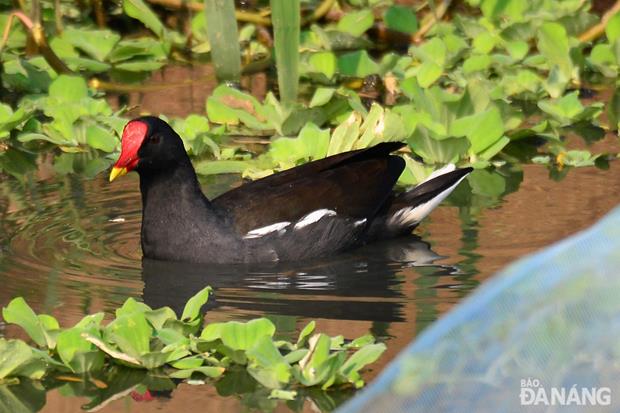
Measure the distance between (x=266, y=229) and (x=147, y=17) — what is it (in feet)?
Result: 9.27

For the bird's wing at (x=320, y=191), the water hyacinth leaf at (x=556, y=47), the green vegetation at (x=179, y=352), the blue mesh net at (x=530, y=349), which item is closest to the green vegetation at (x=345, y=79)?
the water hyacinth leaf at (x=556, y=47)

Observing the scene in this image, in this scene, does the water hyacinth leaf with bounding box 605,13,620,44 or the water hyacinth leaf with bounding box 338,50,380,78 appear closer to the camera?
the water hyacinth leaf with bounding box 338,50,380,78

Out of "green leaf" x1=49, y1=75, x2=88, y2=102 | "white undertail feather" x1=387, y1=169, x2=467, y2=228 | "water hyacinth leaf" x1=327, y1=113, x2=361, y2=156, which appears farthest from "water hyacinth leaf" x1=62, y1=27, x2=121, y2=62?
"white undertail feather" x1=387, y1=169, x2=467, y2=228

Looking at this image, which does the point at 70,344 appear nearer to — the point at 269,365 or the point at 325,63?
the point at 269,365

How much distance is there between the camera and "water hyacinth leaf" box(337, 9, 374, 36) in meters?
8.48

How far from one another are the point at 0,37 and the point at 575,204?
3.39m

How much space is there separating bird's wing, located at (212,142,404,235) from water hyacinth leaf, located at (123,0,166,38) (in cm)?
244

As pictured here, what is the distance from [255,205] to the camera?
587cm

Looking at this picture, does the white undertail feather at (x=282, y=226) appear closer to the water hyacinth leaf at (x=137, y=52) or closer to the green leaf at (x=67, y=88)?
the green leaf at (x=67, y=88)

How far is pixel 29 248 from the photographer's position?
588 centimetres

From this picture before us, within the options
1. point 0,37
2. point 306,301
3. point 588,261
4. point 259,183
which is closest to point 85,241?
point 259,183

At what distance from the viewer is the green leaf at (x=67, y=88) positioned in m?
7.42

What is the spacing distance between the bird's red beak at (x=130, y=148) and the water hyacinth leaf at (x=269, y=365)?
1613 millimetres

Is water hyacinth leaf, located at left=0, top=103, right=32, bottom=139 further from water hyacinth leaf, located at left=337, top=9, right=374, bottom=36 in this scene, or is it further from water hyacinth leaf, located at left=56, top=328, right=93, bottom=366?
water hyacinth leaf, located at left=56, top=328, right=93, bottom=366
